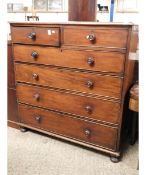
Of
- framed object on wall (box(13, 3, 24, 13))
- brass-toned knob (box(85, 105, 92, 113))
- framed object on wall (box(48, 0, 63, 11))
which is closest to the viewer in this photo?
brass-toned knob (box(85, 105, 92, 113))

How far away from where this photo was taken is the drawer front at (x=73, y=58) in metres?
1.36

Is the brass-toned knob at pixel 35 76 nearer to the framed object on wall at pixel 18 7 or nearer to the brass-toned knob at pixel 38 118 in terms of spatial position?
the brass-toned knob at pixel 38 118

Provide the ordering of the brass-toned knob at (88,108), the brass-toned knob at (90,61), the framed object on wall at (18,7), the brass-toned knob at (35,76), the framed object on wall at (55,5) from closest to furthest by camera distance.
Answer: the brass-toned knob at (90,61) → the brass-toned knob at (88,108) → the brass-toned knob at (35,76) → the framed object on wall at (55,5) → the framed object on wall at (18,7)

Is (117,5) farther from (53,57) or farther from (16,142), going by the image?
(16,142)

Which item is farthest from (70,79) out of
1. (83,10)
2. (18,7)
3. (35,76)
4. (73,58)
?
(18,7)

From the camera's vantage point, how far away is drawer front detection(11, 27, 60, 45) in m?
1.50

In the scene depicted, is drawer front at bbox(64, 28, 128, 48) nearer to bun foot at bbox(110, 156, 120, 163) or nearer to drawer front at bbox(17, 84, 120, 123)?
drawer front at bbox(17, 84, 120, 123)

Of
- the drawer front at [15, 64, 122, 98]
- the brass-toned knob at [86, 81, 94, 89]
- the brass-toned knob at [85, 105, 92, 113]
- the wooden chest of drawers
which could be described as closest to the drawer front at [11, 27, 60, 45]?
the wooden chest of drawers

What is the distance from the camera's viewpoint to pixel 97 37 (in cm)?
136

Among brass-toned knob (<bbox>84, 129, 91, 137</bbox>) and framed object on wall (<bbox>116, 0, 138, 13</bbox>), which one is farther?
framed object on wall (<bbox>116, 0, 138, 13</bbox>)

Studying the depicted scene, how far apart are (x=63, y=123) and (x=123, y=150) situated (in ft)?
1.82

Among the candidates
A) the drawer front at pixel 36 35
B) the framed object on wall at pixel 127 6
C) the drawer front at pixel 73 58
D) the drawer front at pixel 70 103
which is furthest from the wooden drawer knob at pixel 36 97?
the framed object on wall at pixel 127 6

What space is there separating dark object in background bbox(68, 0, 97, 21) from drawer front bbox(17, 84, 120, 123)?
1.94 feet
